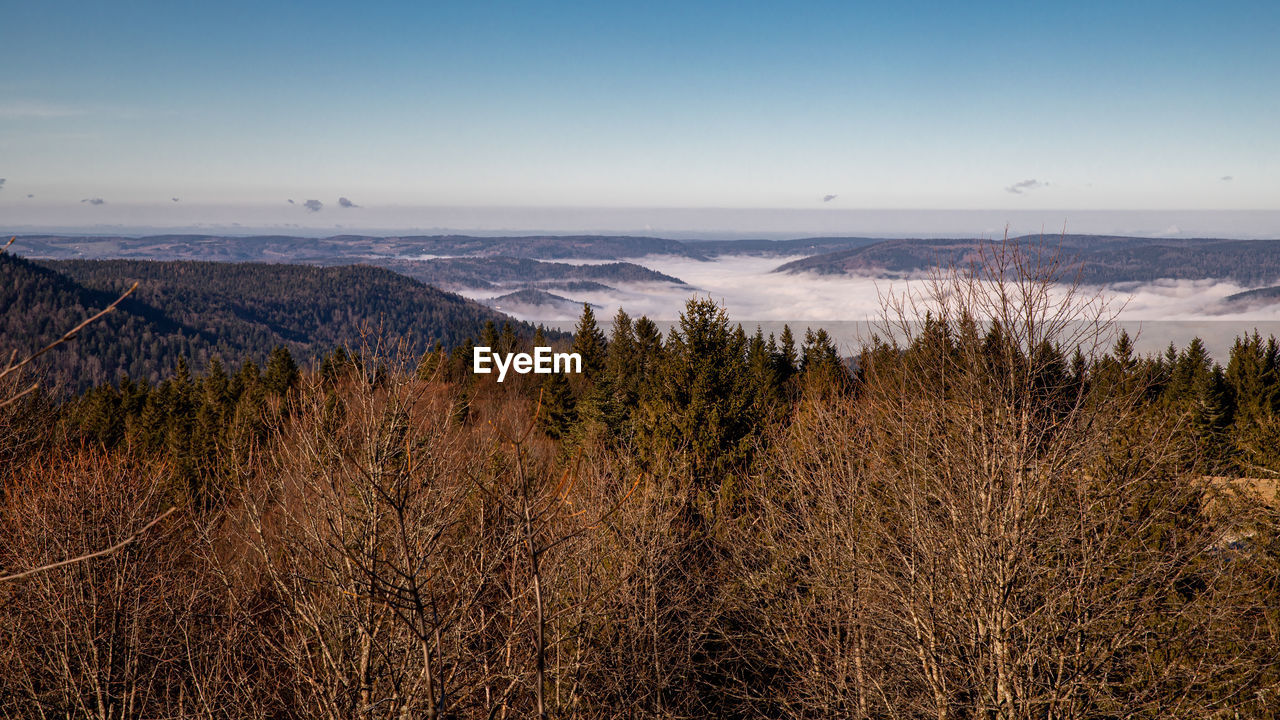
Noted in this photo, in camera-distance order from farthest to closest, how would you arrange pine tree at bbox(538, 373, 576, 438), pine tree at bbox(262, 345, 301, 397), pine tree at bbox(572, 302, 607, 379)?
pine tree at bbox(572, 302, 607, 379)
pine tree at bbox(262, 345, 301, 397)
pine tree at bbox(538, 373, 576, 438)

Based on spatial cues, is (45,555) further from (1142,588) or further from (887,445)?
(1142,588)

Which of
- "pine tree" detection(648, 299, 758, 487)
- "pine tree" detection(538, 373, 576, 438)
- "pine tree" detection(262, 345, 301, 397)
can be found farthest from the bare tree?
"pine tree" detection(262, 345, 301, 397)

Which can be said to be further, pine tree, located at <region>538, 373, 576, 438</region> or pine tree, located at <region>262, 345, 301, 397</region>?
pine tree, located at <region>262, 345, 301, 397</region>

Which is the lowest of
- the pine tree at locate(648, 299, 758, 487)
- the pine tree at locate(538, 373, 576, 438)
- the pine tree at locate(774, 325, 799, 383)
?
the pine tree at locate(538, 373, 576, 438)

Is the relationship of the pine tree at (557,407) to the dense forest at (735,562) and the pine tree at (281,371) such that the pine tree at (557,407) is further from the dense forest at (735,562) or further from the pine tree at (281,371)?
the dense forest at (735,562)

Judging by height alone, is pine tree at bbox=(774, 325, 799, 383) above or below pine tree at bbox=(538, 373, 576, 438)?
above

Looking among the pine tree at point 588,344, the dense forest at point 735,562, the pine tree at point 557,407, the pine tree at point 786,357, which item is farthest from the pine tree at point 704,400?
the pine tree at point 588,344

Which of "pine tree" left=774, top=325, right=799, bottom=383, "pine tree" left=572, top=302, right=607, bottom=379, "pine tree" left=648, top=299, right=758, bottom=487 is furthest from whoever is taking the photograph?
"pine tree" left=572, top=302, right=607, bottom=379

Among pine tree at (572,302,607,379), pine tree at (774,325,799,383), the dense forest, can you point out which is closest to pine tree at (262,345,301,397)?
pine tree at (572,302,607,379)

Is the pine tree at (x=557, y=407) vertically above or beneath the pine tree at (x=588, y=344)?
beneath

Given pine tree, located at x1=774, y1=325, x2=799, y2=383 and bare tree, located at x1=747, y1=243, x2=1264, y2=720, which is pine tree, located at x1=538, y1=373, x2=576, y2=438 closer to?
pine tree, located at x1=774, y1=325, x2=799, y2=383

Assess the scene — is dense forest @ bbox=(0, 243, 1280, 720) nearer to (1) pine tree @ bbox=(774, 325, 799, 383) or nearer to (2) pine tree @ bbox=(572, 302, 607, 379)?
(1) pine tree @ bbox=(774, 325, 799, 383)
